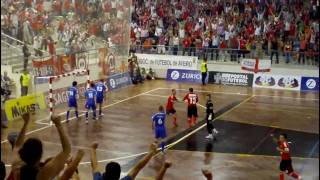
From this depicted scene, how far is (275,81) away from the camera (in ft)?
103

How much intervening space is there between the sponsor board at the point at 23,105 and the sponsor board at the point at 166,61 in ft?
41.2

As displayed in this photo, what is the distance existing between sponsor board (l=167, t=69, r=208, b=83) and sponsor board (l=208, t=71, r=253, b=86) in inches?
31.4

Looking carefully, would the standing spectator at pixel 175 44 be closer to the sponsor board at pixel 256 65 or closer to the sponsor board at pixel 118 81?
the sponsor board at pixel 256 65

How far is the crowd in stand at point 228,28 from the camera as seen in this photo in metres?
29.5

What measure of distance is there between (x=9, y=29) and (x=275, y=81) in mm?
15491

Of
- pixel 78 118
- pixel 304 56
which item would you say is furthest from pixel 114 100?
pixel 304 56

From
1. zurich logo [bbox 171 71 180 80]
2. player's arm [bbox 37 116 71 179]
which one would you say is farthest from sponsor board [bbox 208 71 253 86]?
player's arm [bbox 37 116 71 179]

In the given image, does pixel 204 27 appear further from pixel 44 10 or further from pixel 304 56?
pixel 44 10

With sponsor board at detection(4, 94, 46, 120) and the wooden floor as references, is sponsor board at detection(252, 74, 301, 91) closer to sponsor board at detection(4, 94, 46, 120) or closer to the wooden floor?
the wooden floor

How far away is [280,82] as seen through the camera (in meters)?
31.5

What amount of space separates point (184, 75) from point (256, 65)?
441cm

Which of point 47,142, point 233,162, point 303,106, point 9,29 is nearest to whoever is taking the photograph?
point 233,162

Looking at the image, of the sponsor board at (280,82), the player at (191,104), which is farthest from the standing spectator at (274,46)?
the player at (191,104)

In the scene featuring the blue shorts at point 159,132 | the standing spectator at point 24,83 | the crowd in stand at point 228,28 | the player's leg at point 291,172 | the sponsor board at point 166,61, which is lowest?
the player's leg at point 291,172
